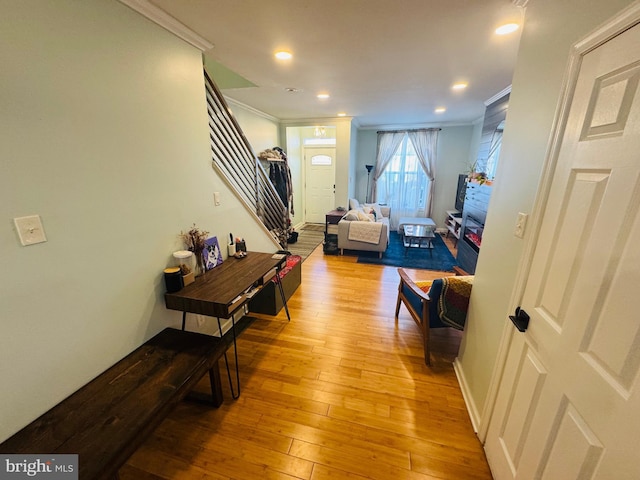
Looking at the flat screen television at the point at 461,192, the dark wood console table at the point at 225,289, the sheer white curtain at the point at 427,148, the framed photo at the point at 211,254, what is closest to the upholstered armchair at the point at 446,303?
the dark wood console table at the point at 225,289

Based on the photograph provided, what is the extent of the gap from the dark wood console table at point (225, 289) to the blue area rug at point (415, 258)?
2.50 metres

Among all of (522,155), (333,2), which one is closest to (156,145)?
(333,2)

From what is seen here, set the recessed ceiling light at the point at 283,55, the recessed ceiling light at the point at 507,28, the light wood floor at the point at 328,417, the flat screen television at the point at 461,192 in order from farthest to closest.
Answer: the flat screen television at the point at 461,192 → the recessed ceiling light at the point at 283,55 → the recessed ceiling light at the point at 507,28 → the light wood floor at the point at 328,417

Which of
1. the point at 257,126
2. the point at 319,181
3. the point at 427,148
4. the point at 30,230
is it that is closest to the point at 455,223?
the point at 427,148

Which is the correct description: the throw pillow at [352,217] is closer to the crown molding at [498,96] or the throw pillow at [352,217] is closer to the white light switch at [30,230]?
the crown molding at [498,96]

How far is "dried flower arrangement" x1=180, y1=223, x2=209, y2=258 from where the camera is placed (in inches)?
72.3

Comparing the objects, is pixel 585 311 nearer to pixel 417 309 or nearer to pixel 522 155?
pixel 522 155

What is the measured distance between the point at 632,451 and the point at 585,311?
13.6 inches

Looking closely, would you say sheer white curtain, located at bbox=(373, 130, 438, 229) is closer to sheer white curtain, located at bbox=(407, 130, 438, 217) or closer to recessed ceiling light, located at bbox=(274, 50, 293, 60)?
sheer white curtain, located at bbox=(407, 130, 438, 217)

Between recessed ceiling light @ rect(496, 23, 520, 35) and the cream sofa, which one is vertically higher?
recessed ceiling light @ rect(496, 23, 520, 35)

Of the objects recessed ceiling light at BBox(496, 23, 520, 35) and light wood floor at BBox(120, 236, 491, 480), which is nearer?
light wood floor at BBox(120, 236, 491, 480)

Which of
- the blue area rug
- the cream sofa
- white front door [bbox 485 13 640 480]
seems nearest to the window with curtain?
the blue area rug

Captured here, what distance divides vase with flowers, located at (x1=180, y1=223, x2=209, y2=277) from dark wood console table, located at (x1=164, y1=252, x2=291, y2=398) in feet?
0.24

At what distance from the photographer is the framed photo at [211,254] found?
77.8 inches
